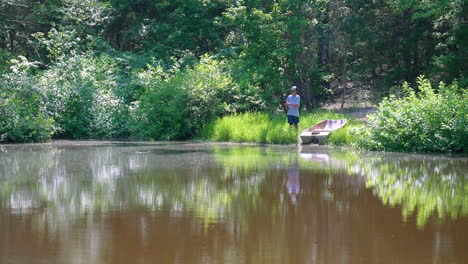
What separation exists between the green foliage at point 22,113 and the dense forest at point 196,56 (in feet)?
0.16

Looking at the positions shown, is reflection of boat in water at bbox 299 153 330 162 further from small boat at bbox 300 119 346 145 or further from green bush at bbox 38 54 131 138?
green bush at bbox 38 54 131 138

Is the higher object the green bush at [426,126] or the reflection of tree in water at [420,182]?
the green bush at [426,126]

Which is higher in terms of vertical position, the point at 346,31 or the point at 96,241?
the point at 346,31

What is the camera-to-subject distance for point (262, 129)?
23.1 metres

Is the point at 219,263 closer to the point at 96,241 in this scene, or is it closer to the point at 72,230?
the point at 96,241

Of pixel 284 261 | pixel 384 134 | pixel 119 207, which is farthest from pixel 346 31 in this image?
pixel 284 261

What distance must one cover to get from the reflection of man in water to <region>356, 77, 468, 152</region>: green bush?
5.36m

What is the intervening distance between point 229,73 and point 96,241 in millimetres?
21459

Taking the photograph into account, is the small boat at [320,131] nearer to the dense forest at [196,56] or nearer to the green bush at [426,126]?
the green bush at [426,126]

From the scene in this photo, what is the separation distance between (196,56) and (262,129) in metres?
14.2

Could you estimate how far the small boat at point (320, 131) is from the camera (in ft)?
69.4

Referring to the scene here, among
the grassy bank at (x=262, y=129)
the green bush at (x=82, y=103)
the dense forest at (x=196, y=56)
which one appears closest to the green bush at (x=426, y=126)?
the dense forest at (x=196, y=56)

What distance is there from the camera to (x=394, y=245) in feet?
21.2

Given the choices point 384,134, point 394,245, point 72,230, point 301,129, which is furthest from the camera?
point 301,129
